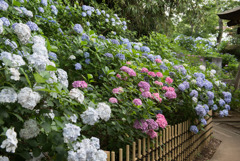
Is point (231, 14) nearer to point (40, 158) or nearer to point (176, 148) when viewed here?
point (176, 148)

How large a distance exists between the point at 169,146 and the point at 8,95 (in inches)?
92.1

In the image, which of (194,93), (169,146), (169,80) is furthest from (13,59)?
(194,93)

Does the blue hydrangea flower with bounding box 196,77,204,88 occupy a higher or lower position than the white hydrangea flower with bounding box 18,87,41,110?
lower

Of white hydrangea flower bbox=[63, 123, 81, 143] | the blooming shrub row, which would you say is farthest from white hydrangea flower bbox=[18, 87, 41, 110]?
white hydrangea flower bbox=[63, 123, 81, 143]

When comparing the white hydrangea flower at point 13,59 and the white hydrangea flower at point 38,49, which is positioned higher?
the white hydrangea flower at point 38,49

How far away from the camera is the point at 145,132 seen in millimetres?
2357

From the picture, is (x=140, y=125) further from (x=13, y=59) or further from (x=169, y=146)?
(x=13, y=59)

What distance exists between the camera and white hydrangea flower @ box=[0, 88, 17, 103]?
3.45 ft

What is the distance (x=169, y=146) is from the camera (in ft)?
9.82

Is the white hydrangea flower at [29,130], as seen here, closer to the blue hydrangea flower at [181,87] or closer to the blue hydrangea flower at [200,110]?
the blue hydrangea flower at [181,87]

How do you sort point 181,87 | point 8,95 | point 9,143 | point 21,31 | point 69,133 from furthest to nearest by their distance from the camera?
point 181,87, point 21,31, point 69,133, point 8,95, point 9,143

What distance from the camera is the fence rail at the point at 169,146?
2365 millimetres

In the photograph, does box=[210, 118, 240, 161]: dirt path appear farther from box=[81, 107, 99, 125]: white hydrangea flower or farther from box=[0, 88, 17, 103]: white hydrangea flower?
box=[0, 88, 17, 103]: white hydrangea flower

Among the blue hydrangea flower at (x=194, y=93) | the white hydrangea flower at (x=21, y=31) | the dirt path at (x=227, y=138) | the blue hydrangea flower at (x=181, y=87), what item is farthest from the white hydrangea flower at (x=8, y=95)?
the dirt path at (x=227, y=138)
